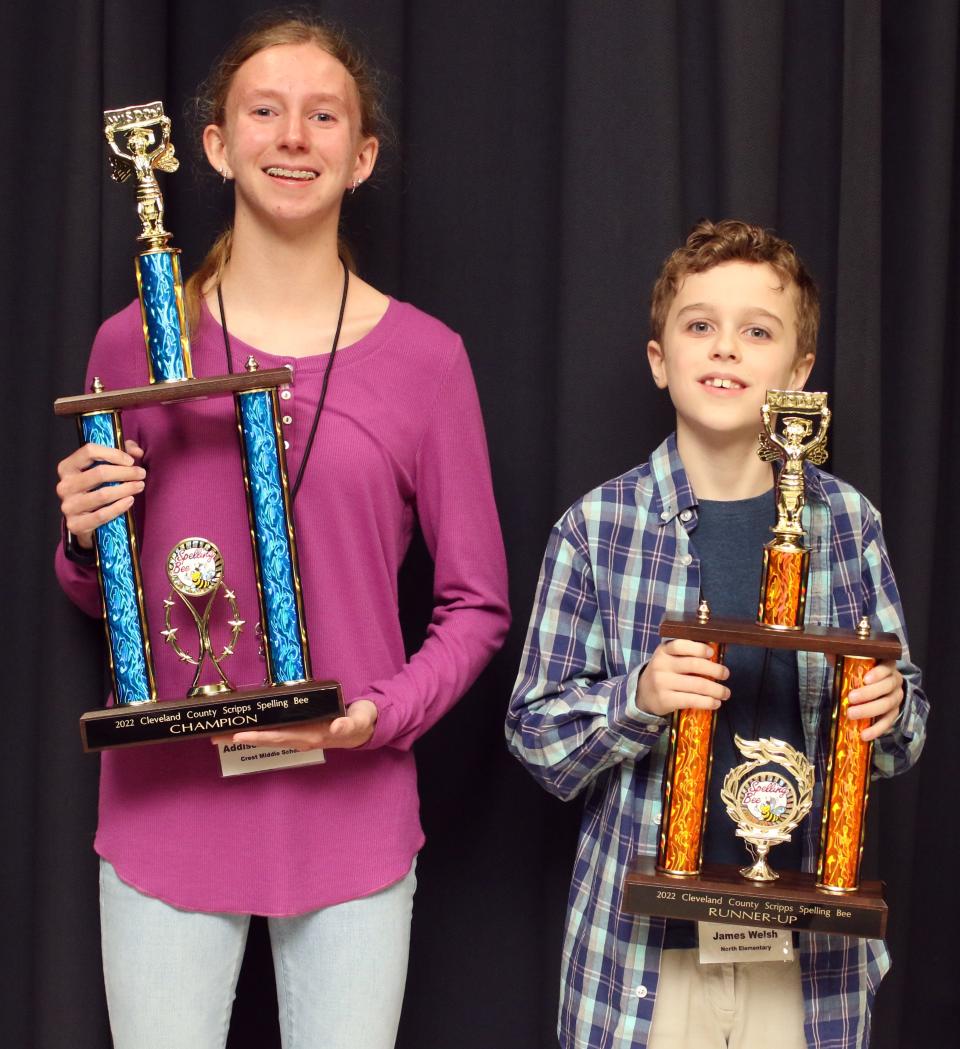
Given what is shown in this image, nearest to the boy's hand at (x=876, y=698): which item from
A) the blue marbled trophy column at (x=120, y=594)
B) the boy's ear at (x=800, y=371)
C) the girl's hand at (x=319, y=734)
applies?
the boy's ear at (x=800, y=371)

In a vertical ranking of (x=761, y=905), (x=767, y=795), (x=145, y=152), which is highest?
(x=145, y=152)

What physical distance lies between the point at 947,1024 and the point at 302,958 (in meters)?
1.16

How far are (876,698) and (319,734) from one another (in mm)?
626

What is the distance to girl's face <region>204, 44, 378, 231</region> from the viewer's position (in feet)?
5.20

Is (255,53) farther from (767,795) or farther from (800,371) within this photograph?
(767,795)

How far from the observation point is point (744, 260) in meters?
1.61

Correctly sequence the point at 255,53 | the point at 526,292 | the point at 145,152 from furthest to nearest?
the point at 526,292 < the point at 255,53 < the point at 145,152

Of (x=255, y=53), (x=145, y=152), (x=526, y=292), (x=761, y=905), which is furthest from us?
(x=526, y=292)

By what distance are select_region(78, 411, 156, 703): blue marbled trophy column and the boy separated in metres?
0.48

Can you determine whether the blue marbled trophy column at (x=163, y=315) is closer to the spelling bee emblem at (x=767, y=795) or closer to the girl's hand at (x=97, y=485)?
the girl's hand at (x=97, y=485)

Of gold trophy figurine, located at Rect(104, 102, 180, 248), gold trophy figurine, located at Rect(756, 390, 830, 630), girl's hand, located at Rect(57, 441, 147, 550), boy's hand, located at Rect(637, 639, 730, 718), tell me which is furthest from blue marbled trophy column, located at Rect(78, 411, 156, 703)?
gold trophy figurine, located at Rect(756, 390, 830, 630)

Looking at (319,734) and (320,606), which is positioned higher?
(320,606)

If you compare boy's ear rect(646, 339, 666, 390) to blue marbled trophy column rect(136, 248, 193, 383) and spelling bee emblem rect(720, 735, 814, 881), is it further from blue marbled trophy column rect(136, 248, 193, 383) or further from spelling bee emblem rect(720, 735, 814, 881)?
blue marbled trophy column rect(136, 248, 193, 383)

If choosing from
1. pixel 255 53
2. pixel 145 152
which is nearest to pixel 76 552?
pixel 145 152
